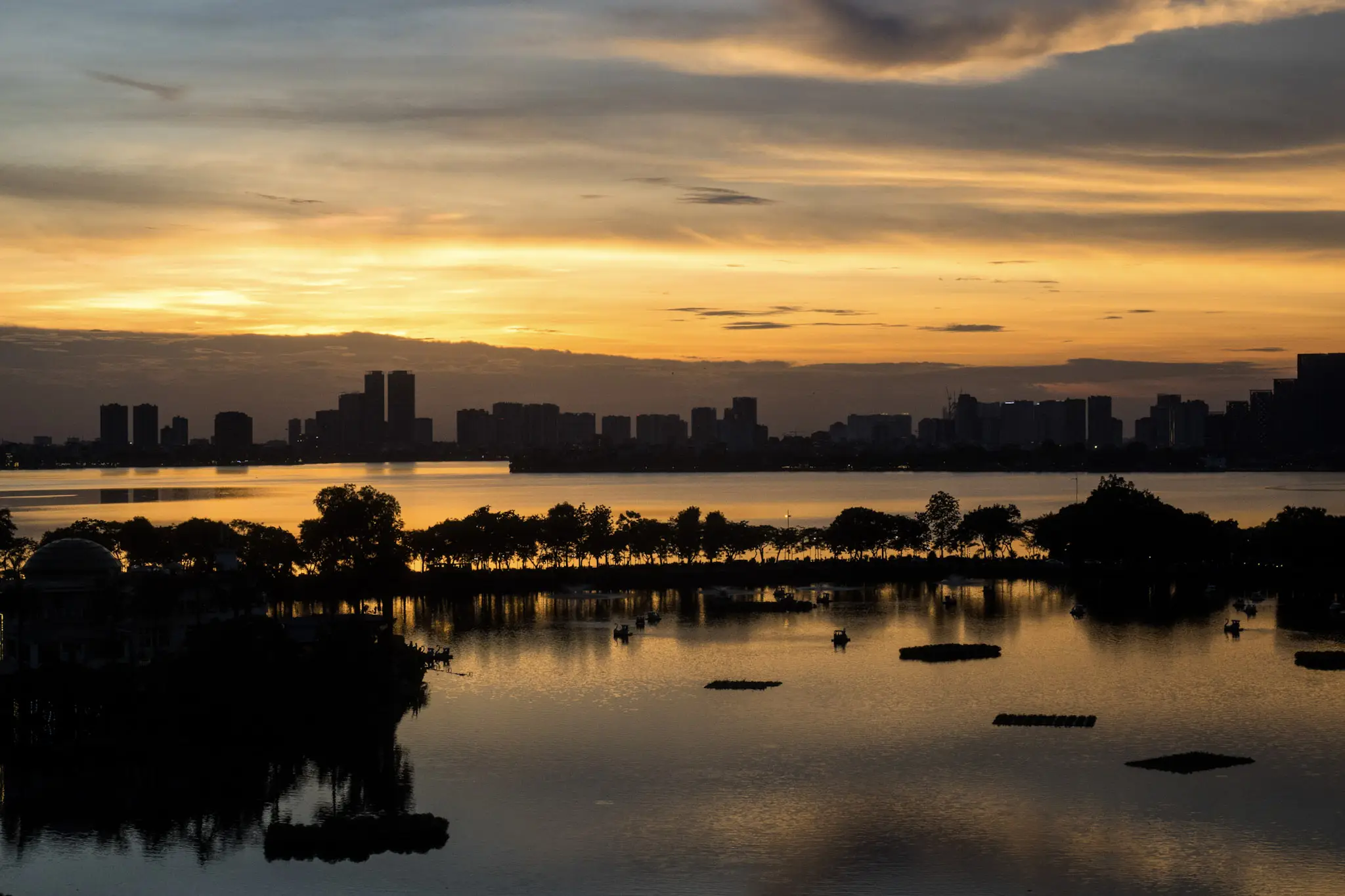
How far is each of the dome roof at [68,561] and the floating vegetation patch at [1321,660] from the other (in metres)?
45.2

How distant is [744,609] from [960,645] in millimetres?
18841

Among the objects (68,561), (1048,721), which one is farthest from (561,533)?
(1048,721)

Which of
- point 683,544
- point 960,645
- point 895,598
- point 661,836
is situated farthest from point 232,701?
point 683,544

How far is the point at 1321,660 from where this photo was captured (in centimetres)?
5516

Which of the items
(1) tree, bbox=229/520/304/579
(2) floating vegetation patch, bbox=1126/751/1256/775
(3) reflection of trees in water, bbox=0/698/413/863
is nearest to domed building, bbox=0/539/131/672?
(3) reflection of trees in water, bbox=0/698/413/863

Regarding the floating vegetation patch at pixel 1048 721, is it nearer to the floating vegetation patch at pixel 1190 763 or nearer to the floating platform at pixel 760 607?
the floating vegetation patch at pixel 1190 763

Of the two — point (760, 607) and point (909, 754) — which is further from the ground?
point (760, 607)

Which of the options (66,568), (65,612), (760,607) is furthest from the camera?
(760,607)

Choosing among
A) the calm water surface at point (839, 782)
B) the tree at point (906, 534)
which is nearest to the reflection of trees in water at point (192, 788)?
the calm water surface at point (839, 782)

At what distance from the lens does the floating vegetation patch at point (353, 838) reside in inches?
1233

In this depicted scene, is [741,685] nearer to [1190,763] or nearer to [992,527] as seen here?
[1190,763]

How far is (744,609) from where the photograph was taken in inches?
3046

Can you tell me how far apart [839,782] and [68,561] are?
28.1 meters

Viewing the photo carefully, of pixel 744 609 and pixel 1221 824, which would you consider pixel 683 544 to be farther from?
pixel 1221 824
